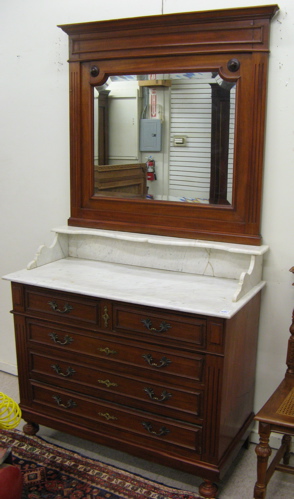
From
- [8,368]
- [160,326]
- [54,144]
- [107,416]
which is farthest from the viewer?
[8,368]

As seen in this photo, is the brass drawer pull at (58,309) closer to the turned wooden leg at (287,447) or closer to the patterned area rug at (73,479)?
the patterned area rug at (73,479)

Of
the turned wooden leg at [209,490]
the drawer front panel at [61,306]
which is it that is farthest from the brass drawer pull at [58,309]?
the turned wooden leg at [209,490]

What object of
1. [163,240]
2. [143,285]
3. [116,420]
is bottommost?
[116,420]

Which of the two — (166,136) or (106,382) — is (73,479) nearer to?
(106,382)

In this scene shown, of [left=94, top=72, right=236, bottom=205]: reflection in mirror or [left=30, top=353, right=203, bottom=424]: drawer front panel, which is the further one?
[left=94, top=72, right=236, bottom=205]: reflection in mirror

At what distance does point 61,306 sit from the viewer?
2406mm

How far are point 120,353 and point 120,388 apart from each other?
6.6 inches

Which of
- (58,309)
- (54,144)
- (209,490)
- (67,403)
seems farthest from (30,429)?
(54,144)

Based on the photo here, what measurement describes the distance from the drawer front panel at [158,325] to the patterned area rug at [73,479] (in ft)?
2.28

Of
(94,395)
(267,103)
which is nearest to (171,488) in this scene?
(94,395)

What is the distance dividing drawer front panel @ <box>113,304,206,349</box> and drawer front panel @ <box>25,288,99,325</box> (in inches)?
5.1

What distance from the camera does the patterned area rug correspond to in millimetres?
2275

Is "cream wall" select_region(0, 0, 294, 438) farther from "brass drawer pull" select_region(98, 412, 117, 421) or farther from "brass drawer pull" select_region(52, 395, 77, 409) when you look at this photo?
"brass drawer pull" select_region(52, 395, 77, 409)

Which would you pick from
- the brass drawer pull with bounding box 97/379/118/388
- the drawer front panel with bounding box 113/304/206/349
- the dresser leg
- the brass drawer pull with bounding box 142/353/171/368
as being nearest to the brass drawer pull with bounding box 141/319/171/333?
the drawer front panel with bounding box 113/304/206/349
